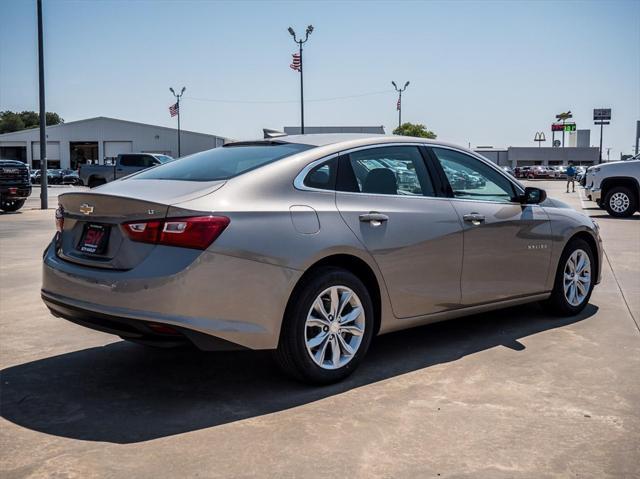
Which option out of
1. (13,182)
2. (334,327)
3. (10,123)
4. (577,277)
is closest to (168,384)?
(334,327)

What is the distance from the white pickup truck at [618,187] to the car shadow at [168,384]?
1407cm

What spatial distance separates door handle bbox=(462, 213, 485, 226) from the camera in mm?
5195

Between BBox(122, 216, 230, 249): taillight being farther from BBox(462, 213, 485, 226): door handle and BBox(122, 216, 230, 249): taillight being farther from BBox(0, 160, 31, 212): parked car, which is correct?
BBox(0, 160, 31, 212): parked car

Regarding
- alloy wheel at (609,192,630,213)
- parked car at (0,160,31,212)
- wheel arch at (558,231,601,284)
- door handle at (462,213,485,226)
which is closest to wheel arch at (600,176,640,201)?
alloy wheel at (609,192,630,213)

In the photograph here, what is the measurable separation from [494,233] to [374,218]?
1312 millimetres

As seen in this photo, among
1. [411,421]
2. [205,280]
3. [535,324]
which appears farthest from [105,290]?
[535,324]

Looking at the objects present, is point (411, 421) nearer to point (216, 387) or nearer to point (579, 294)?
point (216, 387)

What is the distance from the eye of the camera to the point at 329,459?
10.7ft

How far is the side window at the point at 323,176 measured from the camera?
14.5 feet

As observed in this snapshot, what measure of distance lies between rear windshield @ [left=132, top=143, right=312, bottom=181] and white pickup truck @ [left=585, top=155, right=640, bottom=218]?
15.8 meters

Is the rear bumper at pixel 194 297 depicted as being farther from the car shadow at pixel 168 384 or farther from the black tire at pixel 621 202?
the black tire at pixel 621 202

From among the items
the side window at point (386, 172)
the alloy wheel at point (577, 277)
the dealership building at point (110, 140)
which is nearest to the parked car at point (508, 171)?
the alloy wheel at point (577, 277)

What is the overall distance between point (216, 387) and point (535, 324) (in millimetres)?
3059

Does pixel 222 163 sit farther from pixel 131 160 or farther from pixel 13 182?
pixel 131 160
